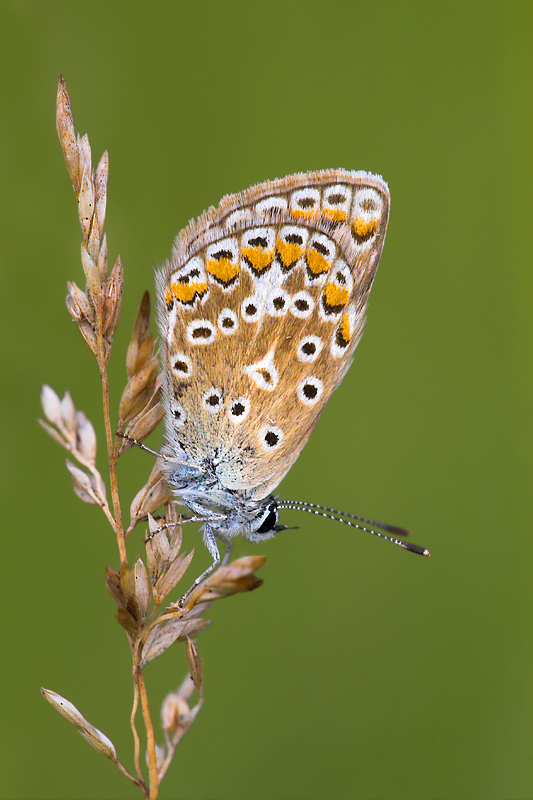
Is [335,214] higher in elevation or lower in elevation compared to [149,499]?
higher

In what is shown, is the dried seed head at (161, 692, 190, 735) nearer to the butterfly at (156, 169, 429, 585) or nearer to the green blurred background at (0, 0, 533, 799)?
the butterfly at (156, 169, 429, 585)

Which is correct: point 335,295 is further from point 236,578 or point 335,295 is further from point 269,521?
point 236,578

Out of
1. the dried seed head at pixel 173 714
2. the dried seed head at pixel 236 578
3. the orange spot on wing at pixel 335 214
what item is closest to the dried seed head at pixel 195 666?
the dried seed head at pixel 173 714

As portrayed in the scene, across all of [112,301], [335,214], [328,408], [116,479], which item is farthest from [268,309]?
[328,408]

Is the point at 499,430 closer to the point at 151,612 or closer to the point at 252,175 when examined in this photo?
the point at 252,175

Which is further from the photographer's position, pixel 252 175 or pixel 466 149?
pixel 466 149

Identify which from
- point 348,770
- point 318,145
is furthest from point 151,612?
point 318,145

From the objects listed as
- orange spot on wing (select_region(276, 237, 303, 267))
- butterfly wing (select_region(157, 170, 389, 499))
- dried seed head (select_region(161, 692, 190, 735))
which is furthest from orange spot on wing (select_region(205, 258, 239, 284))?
dried seed head (select_region(161, 692, 190, 735))
